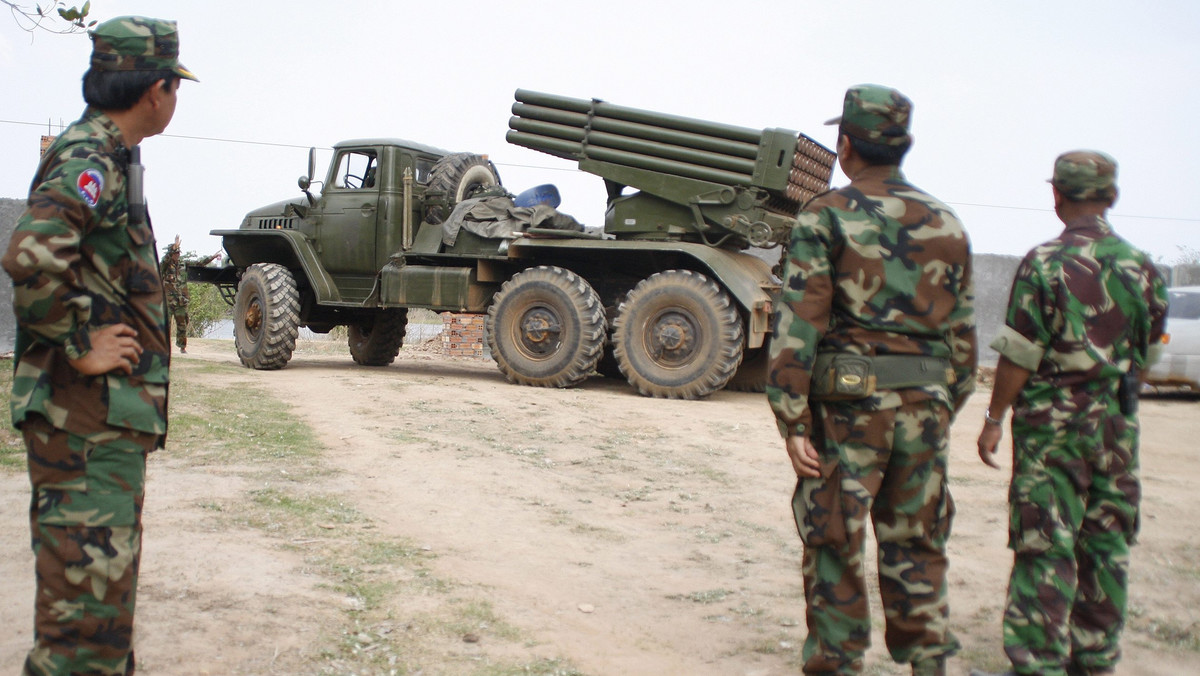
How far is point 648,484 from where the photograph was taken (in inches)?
243

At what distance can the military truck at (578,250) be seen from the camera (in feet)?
32.8

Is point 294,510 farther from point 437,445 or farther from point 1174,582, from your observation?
point 1174,582

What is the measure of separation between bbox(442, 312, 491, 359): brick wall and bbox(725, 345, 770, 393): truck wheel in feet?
19.5

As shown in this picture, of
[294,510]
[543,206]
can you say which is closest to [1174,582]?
[294,510]

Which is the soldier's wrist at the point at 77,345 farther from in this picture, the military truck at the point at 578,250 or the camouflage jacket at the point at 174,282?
the camouflage jacket at the point at 174,282

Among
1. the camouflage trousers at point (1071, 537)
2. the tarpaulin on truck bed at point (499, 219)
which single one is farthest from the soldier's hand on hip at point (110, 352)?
the tarpaulin on truck bed at point (499, 219)

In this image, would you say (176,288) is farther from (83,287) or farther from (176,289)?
(83,287)

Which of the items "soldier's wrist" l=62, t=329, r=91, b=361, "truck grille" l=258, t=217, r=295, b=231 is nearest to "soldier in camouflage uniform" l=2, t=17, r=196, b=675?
"soldier's wrist" l=62, t=329, r=91, b=361

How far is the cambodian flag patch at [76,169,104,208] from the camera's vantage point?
7.64ft

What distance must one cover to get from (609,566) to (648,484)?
1.76 metres

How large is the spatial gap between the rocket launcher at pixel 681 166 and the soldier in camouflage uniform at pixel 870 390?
23.4ft

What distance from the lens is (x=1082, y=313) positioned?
10.2 feet

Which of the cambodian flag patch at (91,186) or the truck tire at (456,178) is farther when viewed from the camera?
the truck tire at (456,178)

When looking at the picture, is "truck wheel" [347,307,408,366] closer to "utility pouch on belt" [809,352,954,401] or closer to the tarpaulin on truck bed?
the tarpaulin on truck bed
